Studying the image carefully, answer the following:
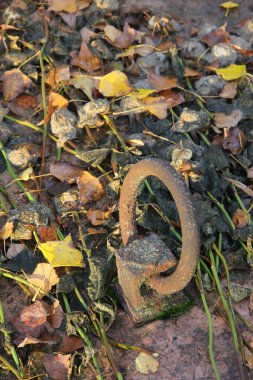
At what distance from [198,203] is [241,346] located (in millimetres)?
545

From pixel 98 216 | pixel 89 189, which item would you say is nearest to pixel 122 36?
pixel 89 189

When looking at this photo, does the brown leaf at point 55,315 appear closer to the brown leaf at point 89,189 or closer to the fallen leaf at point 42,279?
the fallen leaf at point 42,279

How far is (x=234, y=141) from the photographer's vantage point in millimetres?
2328

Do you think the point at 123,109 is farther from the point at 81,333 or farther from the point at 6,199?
the point at 81,333

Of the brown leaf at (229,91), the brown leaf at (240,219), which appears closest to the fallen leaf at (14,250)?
the brown leaf at (240,219)

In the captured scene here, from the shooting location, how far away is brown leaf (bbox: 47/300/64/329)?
1824mm

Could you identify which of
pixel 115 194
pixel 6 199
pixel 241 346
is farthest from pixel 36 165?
pixel 241 346

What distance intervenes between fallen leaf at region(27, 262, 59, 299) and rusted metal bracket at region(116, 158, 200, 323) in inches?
9.4

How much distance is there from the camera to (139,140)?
88.9 inches

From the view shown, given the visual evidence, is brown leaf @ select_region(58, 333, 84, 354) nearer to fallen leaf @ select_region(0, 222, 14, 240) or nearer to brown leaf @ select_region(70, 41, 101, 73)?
fallen leaf @ select_region(0, 222, 14, 240)

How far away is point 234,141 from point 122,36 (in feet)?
2.67

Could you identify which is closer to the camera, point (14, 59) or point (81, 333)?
point (81, 333)

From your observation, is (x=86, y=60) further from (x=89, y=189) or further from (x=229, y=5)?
(x=229, y=5)

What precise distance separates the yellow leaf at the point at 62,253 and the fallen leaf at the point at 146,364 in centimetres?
36
